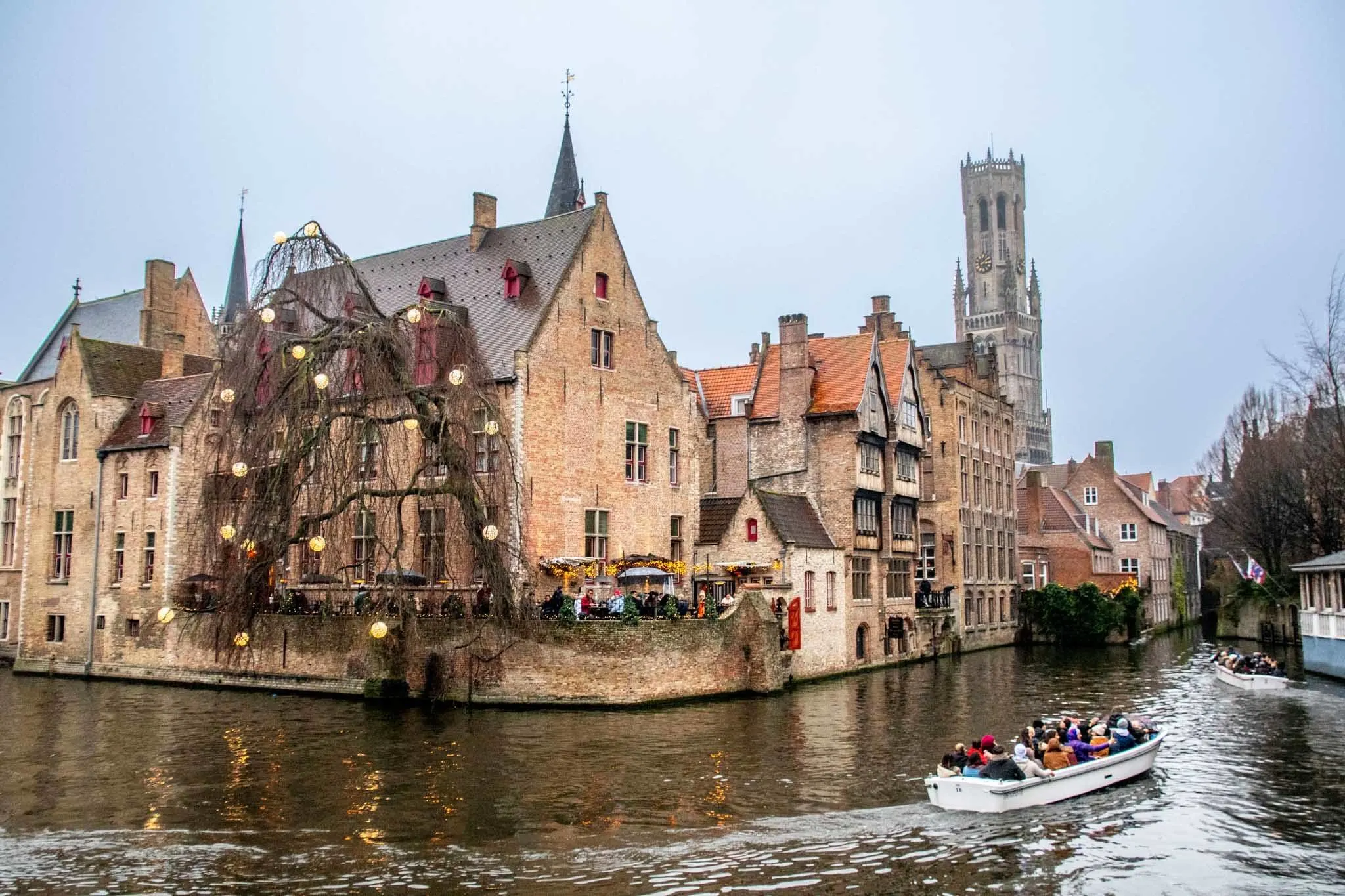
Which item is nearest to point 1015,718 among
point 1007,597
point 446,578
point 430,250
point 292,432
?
point 446,578

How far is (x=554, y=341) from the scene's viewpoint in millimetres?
36062

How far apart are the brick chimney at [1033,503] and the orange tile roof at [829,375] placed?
84.2 ft

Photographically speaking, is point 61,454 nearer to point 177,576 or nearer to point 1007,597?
point 177,576

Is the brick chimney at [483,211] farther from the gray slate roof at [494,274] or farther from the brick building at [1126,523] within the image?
the brick building at [1126,523]

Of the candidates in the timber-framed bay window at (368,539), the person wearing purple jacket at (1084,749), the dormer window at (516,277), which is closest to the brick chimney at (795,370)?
the dormer window at (516,277)

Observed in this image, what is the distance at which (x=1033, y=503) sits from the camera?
6581 centimetres

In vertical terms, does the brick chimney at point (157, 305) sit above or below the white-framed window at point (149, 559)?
above

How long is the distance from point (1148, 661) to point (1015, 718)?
2110 cm

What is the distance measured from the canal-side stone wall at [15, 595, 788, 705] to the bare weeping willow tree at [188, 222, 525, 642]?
1.36 meters

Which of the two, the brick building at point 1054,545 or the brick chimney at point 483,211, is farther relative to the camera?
the brick building at point 1054,545

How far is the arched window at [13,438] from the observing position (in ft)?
146

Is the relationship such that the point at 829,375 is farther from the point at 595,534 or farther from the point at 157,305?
the point at 157,305

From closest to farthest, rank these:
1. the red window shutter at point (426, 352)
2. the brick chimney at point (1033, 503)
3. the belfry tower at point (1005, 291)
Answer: the red window shutter at point (426, 352)
the brick chimney at point (1033, 503)
the belfry tower at point (1005, 291)

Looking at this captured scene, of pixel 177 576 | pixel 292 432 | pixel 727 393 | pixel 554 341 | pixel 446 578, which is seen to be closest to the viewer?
pixel 292 432
